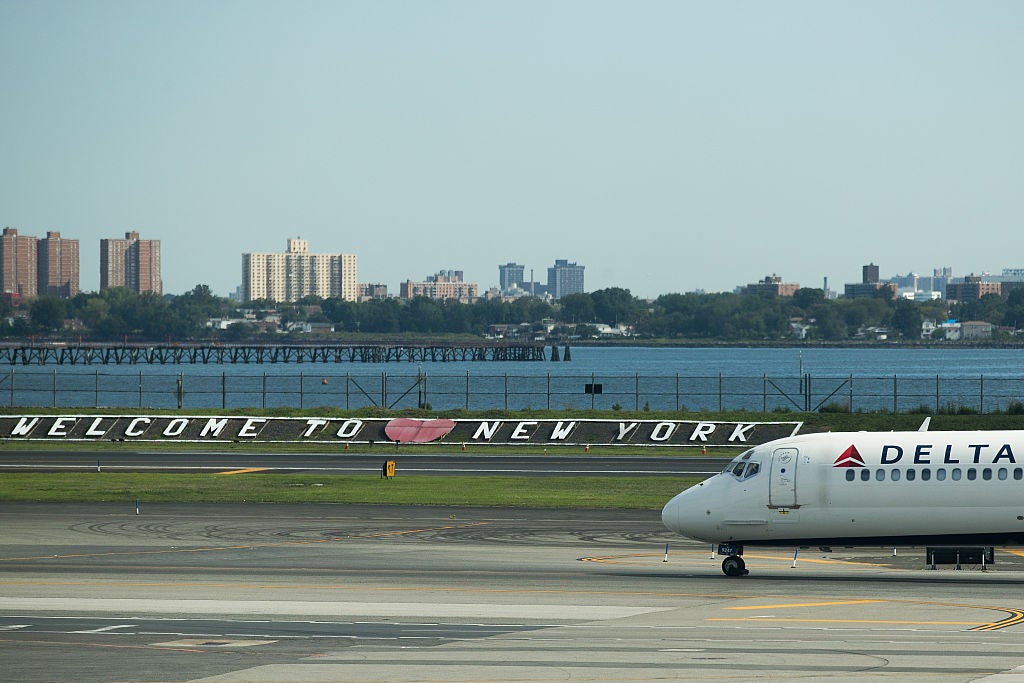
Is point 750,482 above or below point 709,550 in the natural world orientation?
above

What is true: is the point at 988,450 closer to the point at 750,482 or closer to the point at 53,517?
the point at 750,482

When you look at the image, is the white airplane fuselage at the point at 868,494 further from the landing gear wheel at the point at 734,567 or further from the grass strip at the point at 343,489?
the grass strip at the point at 343,489

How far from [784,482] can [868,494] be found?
2.02m

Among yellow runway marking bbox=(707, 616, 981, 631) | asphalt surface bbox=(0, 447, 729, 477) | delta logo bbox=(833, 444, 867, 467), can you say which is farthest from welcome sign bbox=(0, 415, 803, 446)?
yellow runway marking bbox=(707, 616, 981, 631)

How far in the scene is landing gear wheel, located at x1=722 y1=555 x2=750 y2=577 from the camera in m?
35.7

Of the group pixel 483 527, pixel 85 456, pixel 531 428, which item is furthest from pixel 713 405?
pixel 483 527

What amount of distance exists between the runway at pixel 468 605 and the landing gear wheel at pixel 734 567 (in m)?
0.43

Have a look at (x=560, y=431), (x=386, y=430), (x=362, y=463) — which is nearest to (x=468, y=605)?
(x=362, y=463)

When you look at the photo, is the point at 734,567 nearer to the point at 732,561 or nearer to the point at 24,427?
the point at 732,561

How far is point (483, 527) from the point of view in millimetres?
45438

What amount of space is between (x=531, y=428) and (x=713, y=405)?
269 feet

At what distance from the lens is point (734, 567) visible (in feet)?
117

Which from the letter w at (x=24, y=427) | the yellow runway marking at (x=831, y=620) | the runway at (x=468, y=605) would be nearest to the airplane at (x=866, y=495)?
the runway at (x=468, y=605)

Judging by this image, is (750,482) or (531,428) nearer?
(750,482)
